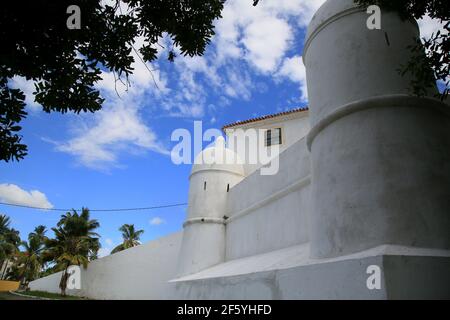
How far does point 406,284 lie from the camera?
3594 millimetres

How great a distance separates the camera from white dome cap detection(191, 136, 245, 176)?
14.7 metres

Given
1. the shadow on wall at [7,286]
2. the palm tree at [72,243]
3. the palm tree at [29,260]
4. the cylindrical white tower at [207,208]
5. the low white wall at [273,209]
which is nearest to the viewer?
the low white wall at [273,209]

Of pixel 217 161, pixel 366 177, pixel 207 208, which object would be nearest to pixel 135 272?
pixel 207 208

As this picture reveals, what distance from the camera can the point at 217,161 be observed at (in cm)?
1479

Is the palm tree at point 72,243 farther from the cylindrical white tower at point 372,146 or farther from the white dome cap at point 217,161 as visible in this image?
the cylindrical white tower at point 372,146

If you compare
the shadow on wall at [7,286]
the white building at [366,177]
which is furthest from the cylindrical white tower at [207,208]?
the shadow on wall at [7,286]

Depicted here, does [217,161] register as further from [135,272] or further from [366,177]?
[366,177]

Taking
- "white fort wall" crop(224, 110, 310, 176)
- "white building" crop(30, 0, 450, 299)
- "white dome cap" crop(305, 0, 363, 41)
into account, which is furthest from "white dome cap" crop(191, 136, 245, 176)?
"white dome cap" crop(305, 0, 363, 41)

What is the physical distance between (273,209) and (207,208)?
4.36 metres

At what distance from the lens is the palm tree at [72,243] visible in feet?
73.8

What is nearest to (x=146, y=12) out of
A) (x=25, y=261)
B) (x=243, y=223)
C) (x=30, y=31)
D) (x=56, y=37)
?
(x=56, y=37)

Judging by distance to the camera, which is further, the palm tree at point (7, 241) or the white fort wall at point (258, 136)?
the palm tree at point (7, 241)

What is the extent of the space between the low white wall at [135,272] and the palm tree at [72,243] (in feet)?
5.26

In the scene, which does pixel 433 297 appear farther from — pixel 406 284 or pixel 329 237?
pixel 329 237
